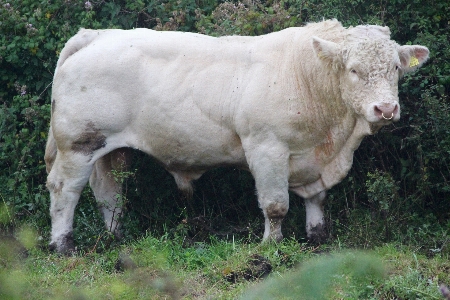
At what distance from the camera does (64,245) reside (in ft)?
24.8

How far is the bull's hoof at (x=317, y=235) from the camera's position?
7480 millimetres

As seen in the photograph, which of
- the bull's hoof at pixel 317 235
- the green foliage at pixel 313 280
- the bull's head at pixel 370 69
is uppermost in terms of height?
the green foliage at pixel 313 280

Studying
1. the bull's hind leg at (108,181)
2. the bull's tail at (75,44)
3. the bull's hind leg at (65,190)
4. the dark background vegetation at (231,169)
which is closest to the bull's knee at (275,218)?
the dark background vegetation at (231,169)

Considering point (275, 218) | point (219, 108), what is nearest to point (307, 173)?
point (275, 218)

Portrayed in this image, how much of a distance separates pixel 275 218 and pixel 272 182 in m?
0.35

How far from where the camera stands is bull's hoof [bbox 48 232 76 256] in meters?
7.49

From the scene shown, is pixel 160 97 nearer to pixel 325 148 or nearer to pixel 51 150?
pixel 51 150

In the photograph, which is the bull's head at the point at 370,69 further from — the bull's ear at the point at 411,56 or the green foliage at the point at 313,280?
the green foliage at the point at 313,280

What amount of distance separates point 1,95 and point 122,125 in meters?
2.46

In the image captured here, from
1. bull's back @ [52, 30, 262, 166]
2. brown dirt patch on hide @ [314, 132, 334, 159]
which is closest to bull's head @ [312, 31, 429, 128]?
brown dirt patch on hide @ [314, 132, 334, 159]

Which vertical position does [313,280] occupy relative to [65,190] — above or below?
above

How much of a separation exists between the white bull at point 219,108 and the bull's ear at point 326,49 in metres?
0.01

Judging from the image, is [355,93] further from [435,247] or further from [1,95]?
[1,95]

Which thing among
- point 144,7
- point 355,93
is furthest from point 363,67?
point 144,7
